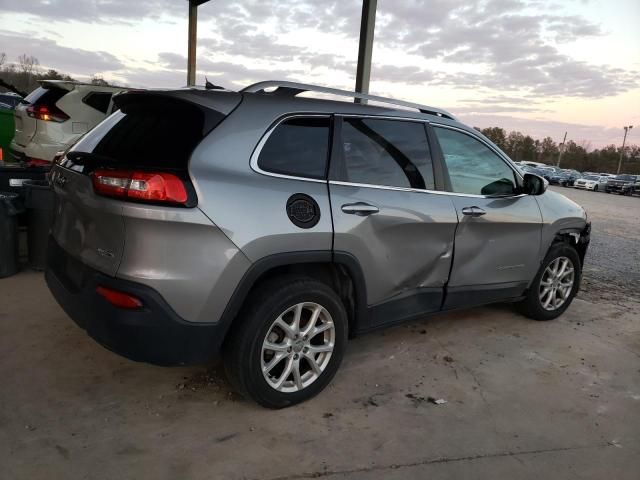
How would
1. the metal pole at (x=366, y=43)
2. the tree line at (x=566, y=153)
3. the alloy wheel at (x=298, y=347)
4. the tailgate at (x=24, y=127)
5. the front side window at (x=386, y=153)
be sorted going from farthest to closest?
the tree line at (x=566, y=153) → the tailgate at (x=24, y=127) → the metal pole at (x=366, y=43) → the front side window at (x=386, y=153) → the alloy wheel at (x=298, y=347)

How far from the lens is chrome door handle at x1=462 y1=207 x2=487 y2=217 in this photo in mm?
3655

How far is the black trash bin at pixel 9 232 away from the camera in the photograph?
4770 millimetres

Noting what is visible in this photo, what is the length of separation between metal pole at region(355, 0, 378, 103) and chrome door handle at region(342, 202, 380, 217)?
3080mm

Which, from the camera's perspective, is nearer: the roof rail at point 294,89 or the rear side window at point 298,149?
the rear side window at point 298,149

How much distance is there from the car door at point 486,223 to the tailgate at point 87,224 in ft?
7.34

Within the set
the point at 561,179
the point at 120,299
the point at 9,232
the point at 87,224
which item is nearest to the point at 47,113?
the point at 9,232

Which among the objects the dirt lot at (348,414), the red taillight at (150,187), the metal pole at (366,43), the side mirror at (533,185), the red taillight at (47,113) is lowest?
the dirt lot at (348,414)

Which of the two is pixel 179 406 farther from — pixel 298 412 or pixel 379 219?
pixel 379 219

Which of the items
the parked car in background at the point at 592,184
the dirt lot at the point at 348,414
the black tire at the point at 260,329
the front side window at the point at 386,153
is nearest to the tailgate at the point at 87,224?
the black tire at the point at 260,329

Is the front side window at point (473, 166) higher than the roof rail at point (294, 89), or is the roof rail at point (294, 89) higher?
the roof rail at point (294, 89)

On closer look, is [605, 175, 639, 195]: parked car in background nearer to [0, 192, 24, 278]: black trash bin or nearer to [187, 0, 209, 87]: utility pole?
[187, 0, 209, 87]: utility pole

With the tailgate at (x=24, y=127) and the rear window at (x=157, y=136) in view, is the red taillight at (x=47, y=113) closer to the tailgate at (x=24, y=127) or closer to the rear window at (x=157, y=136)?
the tailgate at (x=24, y=127)

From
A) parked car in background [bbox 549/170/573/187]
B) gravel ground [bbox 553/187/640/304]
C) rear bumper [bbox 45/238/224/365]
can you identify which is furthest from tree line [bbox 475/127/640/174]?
rear bumper [bbox 45/238/224/365]

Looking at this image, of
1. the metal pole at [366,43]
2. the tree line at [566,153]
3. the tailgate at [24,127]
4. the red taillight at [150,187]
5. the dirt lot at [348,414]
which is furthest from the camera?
the tree line at [566,153]
